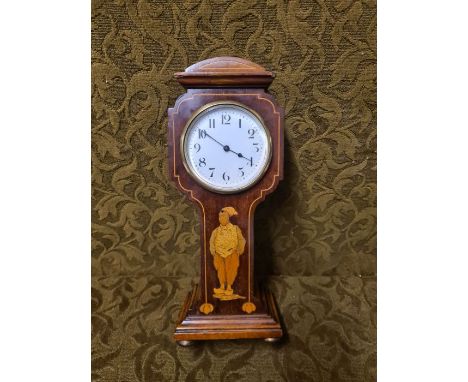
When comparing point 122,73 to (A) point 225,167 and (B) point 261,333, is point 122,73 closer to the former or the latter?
(A) point 225,167

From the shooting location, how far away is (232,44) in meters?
1.31

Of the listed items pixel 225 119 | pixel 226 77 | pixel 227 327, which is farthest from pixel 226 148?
pixel 227 327

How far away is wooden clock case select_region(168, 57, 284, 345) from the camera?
1.06m

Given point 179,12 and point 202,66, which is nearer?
point 202,66

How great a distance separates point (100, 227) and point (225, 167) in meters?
0.56

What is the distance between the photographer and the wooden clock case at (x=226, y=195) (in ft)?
3.47

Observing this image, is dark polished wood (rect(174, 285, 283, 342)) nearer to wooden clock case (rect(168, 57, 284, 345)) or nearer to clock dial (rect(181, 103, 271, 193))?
wooden clock case (rect(168, 57, 284, 345))

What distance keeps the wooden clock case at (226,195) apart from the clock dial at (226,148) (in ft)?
0.06

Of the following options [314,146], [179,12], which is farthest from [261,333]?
[179,12]

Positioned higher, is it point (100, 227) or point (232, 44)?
point (232, 44)

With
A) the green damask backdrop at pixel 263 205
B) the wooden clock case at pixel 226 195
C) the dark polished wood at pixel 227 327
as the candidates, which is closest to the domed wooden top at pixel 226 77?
the wooden clock case at pixel 226 195

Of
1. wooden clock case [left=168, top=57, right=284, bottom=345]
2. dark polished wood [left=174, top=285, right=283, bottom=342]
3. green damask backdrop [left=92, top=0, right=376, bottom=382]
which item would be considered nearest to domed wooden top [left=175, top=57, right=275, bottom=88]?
wooden clock case [left=168, top=57, right=284, bottom=345]

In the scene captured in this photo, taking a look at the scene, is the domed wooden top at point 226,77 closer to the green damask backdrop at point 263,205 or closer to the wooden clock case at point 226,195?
the wooden clock case at point 226,195

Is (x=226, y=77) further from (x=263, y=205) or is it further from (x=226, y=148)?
(x=263, y=205)
